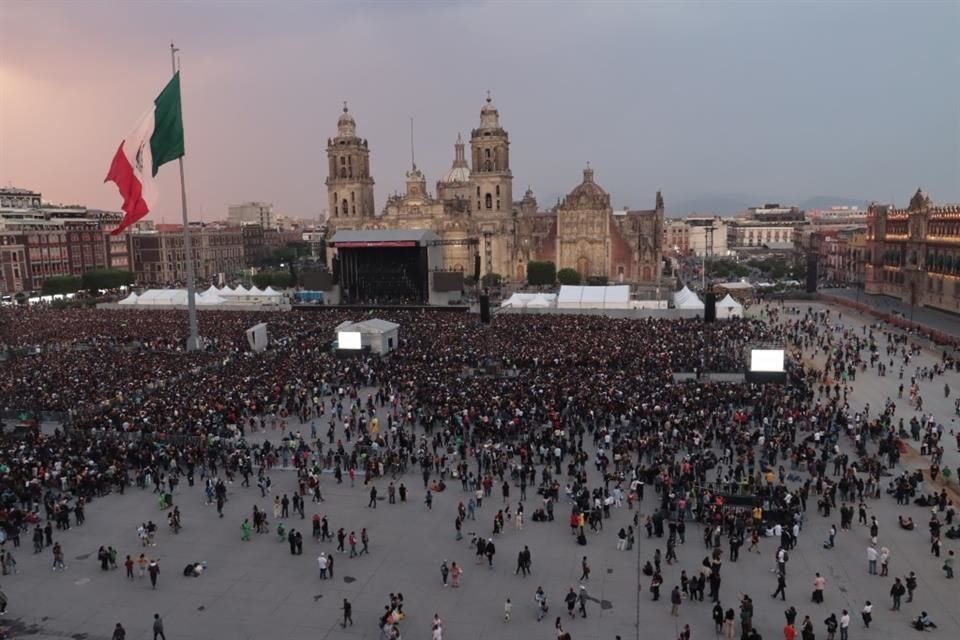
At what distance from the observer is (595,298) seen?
175 feet

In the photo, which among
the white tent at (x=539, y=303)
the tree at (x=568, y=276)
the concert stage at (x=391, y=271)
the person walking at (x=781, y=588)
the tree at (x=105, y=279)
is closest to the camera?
the person walking at (x=781, y=588)

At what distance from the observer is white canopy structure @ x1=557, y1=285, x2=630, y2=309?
5269cm

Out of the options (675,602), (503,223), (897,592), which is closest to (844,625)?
→ (897,592)

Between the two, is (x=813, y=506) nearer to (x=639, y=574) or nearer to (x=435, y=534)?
(x=639, y=574)

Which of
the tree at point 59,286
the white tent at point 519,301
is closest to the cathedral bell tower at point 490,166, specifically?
the white tent at point 519,301

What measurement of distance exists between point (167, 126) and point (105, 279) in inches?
2280

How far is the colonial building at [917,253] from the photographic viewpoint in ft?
175

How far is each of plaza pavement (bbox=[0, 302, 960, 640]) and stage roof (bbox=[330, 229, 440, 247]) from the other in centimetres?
4527

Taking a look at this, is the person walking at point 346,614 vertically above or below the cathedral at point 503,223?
below

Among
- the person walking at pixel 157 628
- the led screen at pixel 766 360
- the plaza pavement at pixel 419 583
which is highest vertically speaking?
the led screen at pixel 766 360

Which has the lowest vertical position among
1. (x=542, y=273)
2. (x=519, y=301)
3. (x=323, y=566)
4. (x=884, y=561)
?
(x=884, y=561)

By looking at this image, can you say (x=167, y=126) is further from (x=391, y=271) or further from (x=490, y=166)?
(x=490, y=166)

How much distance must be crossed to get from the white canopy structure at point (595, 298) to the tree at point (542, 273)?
26.5 m

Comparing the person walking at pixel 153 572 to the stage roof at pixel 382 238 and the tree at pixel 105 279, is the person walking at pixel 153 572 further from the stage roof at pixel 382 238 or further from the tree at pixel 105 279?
the tree at pixel 105 279
